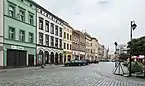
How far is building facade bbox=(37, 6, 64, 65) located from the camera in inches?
2108

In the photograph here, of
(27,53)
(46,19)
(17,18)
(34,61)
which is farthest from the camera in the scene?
(46,19)

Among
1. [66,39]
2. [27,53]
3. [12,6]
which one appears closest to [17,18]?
[12,6]

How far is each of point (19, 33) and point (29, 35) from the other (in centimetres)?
492

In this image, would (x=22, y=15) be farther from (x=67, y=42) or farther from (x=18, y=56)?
(x=67, y=42)

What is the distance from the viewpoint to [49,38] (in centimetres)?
6012

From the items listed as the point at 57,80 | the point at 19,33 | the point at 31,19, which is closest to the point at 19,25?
the point at 19,33

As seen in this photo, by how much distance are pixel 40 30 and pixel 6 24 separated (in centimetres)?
1509

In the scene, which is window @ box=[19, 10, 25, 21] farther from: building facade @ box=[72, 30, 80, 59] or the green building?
building facade @ box=[72, 30, 80, 59]

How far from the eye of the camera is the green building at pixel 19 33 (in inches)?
1528

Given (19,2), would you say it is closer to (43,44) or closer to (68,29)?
(43,44)

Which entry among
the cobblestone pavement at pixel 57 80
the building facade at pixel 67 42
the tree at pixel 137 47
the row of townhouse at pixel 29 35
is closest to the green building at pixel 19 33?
the row of townhouse at pixel 29 35

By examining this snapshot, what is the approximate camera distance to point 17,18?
42.6 metres

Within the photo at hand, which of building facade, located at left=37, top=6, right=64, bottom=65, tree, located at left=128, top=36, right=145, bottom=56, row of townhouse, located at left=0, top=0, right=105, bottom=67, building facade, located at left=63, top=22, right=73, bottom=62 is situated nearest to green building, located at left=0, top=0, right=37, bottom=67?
row of townhouse, located at left=0, top=0, right=105, bottom=67

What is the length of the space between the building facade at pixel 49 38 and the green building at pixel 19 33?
11.4ft
